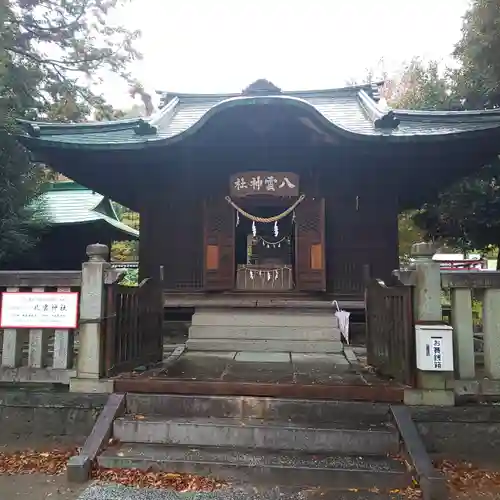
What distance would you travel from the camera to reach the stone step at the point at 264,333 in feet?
23.3

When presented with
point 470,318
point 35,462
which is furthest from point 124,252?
point 470,318

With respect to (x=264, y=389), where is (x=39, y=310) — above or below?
above

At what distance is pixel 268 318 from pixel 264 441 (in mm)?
3620

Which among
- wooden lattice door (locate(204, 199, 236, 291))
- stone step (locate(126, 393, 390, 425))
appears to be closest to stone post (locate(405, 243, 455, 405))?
stone step (locate(126, 393, 390, 425))

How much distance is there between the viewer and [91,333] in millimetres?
4488

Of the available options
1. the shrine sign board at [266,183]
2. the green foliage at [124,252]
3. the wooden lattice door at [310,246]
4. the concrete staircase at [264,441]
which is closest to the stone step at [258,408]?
the concrete staircase at [264,441]

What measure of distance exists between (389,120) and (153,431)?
6.63 m

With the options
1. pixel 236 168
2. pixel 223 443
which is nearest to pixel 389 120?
pixel 236 168

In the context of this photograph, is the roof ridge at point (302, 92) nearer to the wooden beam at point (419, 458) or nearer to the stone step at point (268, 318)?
the stone step at point (268, 318)

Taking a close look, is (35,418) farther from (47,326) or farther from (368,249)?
(368,249)

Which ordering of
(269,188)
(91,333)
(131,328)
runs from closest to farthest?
(91,333)
(131,328)
(269,188)

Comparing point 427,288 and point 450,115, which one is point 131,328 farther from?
point 450,115

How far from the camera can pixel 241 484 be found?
3.55 meters

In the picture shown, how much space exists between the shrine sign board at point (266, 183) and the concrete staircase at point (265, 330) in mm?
2265
